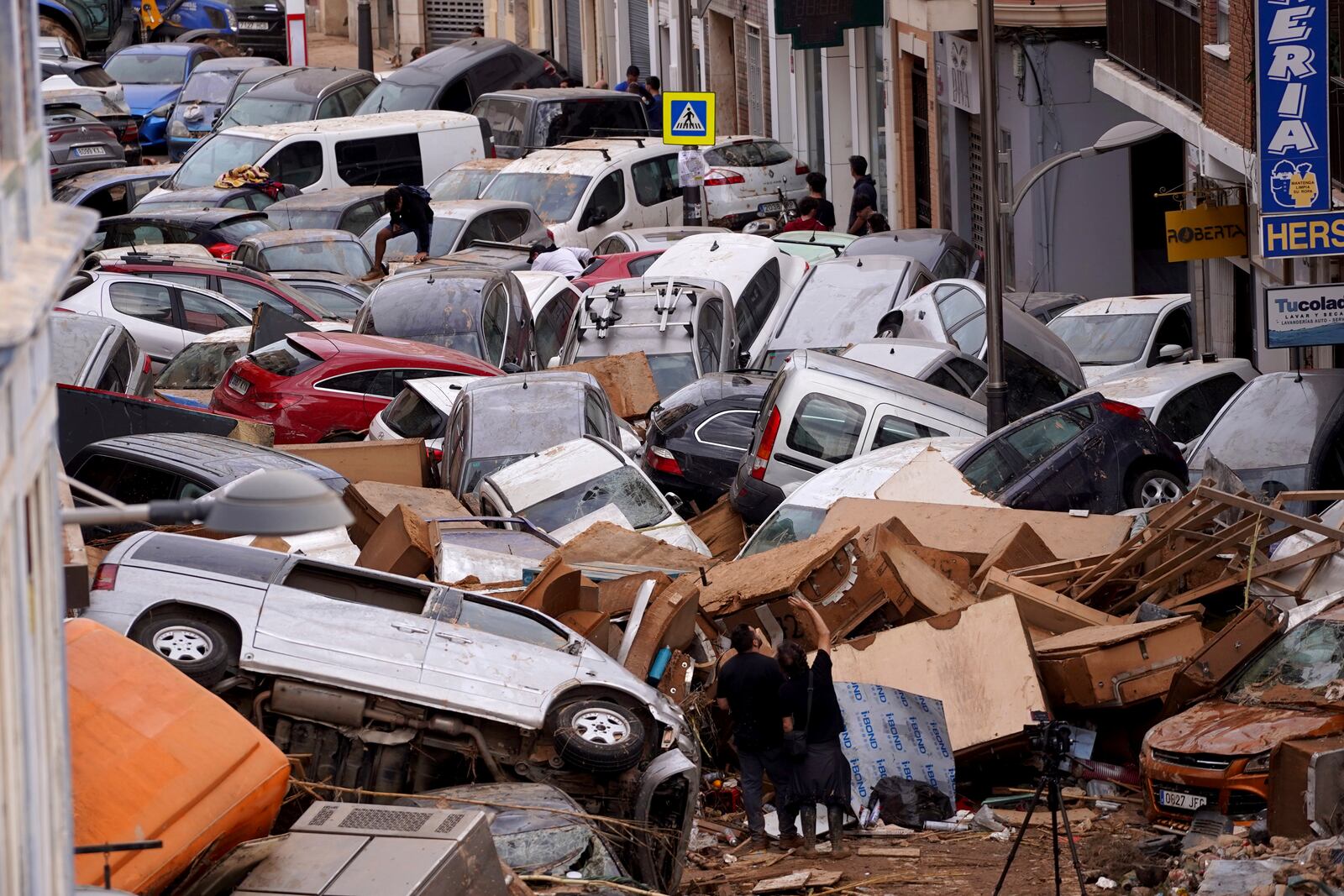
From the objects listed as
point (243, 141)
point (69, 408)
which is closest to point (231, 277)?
point (69, 408)

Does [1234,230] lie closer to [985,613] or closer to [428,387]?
[428,387]

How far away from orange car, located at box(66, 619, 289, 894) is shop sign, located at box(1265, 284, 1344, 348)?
980 centimetres

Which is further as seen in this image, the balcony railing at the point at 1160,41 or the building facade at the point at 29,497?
the balcony railing at the point at 1160,41

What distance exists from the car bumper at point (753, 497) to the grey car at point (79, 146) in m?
16.0

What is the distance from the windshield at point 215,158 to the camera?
86.9 feet

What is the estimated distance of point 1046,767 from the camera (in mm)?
8352

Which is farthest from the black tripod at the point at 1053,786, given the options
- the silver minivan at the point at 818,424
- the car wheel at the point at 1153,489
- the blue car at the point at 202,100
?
the blue car at the point at 202,100

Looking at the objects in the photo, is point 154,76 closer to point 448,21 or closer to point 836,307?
point 448,21

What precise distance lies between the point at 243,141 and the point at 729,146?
716 centimetres

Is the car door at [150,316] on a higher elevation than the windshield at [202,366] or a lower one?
higher

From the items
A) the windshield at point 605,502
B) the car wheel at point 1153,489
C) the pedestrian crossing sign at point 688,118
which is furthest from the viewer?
the pedestrian crossing sign at point 688,118

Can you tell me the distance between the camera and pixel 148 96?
122 feet

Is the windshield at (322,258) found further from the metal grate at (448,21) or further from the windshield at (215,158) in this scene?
the metal grate at (448,21)

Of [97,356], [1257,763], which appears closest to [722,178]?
[97,356]
